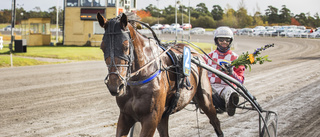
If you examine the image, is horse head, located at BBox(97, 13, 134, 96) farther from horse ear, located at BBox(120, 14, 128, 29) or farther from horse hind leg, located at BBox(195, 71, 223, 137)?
horse hind leg, located at BBox(195, 71, 223, 137)

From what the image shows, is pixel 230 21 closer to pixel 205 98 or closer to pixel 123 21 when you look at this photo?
pixel 205 98

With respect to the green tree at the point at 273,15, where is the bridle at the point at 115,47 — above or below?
below

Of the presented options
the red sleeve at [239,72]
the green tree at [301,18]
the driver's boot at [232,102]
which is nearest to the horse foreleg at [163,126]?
the driver's boot at [232,102]

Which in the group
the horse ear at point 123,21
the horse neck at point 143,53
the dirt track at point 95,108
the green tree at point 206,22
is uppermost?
the green tree at point 206,22

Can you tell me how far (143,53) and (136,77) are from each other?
0.27 meters

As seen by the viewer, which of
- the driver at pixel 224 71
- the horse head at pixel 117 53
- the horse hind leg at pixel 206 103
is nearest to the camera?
the horse head at pixel 117 53

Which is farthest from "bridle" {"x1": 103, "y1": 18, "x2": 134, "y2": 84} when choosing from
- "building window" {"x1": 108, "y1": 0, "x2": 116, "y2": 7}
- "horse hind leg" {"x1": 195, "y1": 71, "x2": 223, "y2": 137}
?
"building window" {"x1": 108, "y1": 0, "x2": 116, "y2": 7}

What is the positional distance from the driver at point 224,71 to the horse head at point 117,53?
6.89 ft

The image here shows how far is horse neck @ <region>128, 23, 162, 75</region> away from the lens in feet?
11.9

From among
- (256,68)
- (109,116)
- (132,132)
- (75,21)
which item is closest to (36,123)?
(109,116)

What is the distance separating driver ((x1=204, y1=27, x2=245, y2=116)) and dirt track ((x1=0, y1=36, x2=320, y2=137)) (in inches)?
30.7

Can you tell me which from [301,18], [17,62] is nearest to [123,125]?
[17,62]

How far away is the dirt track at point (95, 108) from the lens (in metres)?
6.10

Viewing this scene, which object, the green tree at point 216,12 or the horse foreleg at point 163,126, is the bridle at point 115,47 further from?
the green tree at point 216,12
